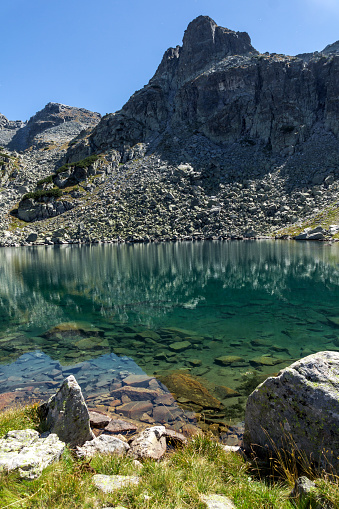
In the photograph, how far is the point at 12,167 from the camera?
13988 centimetres

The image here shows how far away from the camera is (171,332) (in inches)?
664

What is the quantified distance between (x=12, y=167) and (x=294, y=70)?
132m

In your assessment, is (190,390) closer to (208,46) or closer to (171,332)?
(171,332)

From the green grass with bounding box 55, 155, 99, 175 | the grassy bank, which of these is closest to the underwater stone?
the grassy bank

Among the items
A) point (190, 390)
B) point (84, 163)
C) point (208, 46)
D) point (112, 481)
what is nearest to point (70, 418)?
point (112, 481)

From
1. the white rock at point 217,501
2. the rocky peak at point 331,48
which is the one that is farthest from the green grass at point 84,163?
the white rock at point 217,501

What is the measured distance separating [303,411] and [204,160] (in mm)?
117068

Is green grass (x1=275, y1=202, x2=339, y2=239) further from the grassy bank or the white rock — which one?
the white rock

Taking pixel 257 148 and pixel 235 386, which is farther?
pixel 257 148

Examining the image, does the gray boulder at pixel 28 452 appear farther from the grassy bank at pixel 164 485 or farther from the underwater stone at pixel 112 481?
the underwater stone at pixel 112 481

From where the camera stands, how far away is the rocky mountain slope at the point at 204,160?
9525cm

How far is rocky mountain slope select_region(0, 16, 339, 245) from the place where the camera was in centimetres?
9525

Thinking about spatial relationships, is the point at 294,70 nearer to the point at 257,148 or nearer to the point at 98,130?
the point at 257,148

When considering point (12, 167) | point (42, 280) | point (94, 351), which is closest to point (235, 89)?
point (12, 167)
